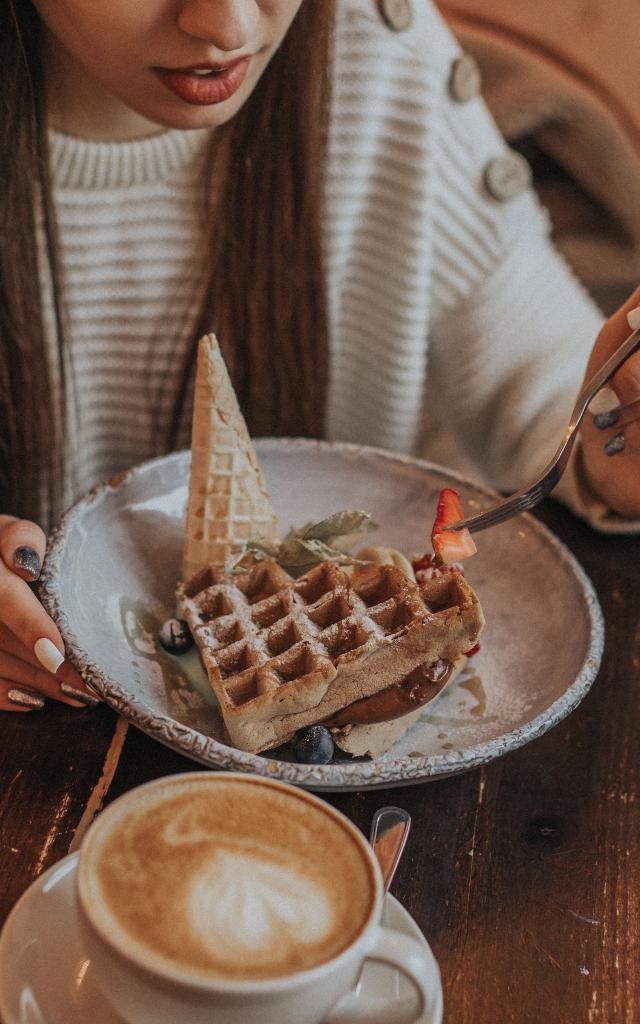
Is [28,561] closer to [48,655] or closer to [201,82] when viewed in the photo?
[48,655]

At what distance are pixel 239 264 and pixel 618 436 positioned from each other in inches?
26.0

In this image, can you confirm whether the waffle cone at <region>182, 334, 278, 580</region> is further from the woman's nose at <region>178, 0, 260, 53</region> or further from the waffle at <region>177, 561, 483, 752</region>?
the woman's nose at <region>178, 0, 260, 53</region>

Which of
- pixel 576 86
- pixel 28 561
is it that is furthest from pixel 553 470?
pixel 576 86

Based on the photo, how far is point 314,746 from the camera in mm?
757

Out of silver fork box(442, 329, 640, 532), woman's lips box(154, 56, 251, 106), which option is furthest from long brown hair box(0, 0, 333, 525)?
silver fork box(442, 329, 640, 532)

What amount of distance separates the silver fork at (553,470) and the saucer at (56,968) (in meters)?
0.43

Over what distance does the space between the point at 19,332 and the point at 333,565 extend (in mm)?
646

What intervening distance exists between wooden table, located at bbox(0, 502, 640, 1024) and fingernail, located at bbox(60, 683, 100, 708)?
0.02m

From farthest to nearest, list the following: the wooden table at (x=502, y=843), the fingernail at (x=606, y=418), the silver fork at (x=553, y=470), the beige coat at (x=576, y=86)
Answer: the beige coat at (x=576, y=86) → the fingernail at (x=606, y=418) → the silver fork at (x=553, y=470) → the wooden table at (x=502, y=843)

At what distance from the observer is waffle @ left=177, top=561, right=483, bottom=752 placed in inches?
30.0

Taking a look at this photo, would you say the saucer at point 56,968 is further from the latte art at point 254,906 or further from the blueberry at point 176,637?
the blueberry at point 176,637

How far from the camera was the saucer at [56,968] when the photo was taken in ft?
1.84

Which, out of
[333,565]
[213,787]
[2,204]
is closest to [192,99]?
[2,204]

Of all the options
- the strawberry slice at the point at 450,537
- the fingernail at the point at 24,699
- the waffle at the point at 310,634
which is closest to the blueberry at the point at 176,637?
the waffle at the point at 310,634
